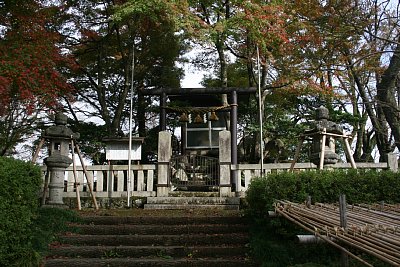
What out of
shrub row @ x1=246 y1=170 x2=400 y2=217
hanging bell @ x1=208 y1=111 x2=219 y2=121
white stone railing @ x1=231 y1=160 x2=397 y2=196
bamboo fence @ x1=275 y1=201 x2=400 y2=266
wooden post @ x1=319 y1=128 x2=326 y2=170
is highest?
hanging bell @ x1=208 y1=111 x2=219 y2=121

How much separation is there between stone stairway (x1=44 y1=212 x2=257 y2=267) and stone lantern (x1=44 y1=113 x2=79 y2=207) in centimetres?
141

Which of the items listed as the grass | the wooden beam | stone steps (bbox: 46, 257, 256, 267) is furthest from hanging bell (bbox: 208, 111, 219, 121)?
stone steps (bbox: 46, 257, 256, 267)

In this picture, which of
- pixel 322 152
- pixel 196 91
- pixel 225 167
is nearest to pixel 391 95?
pixel 322 152

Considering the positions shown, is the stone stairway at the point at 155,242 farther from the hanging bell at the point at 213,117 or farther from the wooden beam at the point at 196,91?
Answer: the wooden beam at the point at 196,91

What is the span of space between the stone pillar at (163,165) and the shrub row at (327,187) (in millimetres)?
4067

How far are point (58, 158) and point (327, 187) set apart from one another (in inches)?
231

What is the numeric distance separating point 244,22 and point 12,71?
6754 millimetres

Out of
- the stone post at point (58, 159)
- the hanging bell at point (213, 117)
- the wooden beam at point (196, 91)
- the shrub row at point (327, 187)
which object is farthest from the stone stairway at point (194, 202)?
the wooden beam at point (196, 91)

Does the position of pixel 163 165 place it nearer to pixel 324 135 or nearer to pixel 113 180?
pixel 113 180

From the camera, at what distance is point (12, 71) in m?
11.0

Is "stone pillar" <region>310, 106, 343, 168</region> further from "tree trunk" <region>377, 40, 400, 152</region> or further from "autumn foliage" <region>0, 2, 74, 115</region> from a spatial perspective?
"autumn foliage" <region>0, 2, 74, 115</region>

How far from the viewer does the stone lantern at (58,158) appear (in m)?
9.28

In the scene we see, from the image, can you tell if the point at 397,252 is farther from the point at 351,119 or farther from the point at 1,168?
the point at 351,119

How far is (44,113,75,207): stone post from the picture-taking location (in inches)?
365
